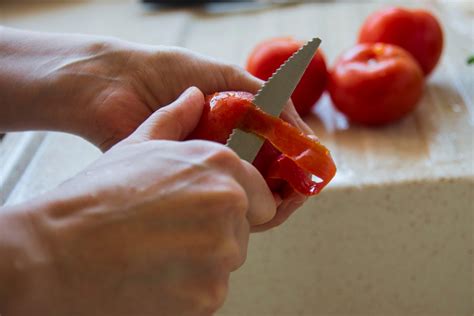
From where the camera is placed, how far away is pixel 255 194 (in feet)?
1.55

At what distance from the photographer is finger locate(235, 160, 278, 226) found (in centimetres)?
46

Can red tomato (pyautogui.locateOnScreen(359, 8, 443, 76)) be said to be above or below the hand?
below

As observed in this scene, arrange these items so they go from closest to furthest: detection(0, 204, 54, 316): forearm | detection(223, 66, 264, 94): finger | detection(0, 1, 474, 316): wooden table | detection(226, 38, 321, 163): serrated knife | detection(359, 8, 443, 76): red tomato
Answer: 1. detection(0, 204, 54, 316): forearm
2. detection(226, 38, 321, 163): serrated knife
3. detection(223, 66, 264, 94): finger
4. detection(0, 1, 474, 316): wooden table
5. detection(359, 8, 443, 76): red tomato

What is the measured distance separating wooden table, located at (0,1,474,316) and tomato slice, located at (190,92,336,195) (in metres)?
0.20

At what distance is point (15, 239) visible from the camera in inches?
15.8

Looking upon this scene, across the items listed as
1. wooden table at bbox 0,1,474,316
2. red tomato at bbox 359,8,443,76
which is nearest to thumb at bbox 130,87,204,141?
wooden table at bbox 0,1,474,316

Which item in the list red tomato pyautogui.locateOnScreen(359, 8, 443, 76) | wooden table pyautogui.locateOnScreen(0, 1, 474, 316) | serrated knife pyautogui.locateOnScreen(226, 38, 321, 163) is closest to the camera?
serrated knife pyautogui.locateOnScreen(226, 38, 321, 163)

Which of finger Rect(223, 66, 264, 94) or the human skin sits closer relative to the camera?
the human skin

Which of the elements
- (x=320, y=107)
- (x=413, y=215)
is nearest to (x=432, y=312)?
(x=413, y=215)

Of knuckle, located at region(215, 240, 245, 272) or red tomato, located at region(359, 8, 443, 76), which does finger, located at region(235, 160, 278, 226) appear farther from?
red tomato, located at region(359, 8, 443, 76)

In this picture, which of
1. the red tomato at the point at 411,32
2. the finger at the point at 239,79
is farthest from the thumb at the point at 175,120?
the red tomato at the point at 411,32

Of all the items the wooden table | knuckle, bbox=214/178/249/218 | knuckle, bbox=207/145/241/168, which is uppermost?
knuckle, bbox=207/145/241/168

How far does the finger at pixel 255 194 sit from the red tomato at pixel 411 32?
460 millimetres

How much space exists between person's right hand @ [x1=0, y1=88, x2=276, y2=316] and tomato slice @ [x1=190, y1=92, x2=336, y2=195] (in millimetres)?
94
